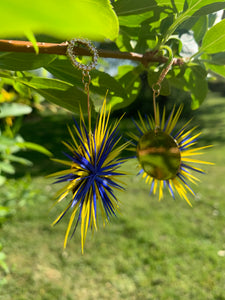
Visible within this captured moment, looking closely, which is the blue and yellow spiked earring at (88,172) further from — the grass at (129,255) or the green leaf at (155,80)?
the grass at (129,255)

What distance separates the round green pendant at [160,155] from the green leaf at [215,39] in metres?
0.19

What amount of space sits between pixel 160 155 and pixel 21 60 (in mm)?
324

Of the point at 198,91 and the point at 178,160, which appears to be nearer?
the point at 178,160

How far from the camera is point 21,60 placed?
59 centimetres

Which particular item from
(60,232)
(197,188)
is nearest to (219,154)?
(197,188)

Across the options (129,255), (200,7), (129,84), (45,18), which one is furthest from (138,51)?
(129,255)

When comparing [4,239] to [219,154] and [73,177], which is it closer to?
[73,177]

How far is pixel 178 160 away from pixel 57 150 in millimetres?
4537

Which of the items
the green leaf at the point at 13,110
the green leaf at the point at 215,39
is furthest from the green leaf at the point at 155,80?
the green leaf at the point at 13,110

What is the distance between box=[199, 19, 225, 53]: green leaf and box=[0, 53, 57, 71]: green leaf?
0.98 feet

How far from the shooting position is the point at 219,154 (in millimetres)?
5344

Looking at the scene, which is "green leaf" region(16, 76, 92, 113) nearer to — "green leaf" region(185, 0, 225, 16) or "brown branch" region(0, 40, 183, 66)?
"brown branch" region(0, 40, 183, 66)

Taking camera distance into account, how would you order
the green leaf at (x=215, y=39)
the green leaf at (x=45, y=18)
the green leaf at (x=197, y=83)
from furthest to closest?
the green leaf at (x=197, y=83) → the green leaf at (x=215, y=39) → the green leaf at (x=45, y=18)

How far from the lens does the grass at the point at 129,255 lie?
236cm
